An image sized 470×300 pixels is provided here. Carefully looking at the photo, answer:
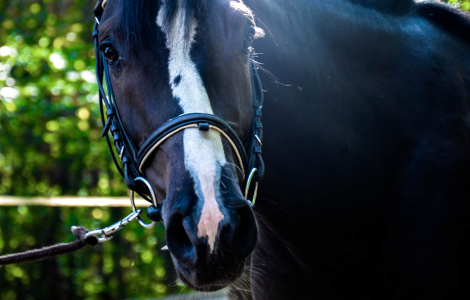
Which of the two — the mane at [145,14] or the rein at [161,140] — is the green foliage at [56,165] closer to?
the rein at [161,140]

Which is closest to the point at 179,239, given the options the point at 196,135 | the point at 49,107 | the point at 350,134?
the point at 196,135

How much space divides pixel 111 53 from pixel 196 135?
55 centimetres

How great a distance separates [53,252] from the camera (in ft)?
8.05

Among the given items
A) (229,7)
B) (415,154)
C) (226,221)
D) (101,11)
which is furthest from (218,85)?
(415,154)

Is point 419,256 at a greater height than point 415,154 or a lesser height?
lesser

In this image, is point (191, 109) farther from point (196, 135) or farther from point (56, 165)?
point (56, 165)

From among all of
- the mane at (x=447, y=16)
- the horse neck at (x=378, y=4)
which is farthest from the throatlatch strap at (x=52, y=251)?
the mane at (x=447, y=16)

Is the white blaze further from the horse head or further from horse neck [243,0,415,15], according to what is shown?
horse neck [243,0,415,15]

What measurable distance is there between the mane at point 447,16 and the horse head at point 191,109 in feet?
3.61

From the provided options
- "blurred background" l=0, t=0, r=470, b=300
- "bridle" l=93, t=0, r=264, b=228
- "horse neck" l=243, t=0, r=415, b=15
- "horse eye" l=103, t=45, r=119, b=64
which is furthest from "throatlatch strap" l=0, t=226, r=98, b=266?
"blurred background" l=0, t=0, r=470, b=300

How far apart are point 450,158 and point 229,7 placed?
1174 millimetres

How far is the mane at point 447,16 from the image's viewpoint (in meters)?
2.24

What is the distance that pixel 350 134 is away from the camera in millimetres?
2051

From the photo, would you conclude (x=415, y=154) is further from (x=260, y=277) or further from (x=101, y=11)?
(x=101, y=11)
